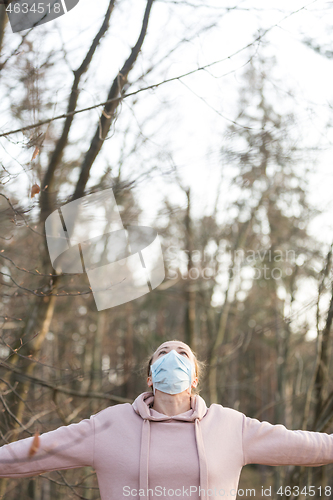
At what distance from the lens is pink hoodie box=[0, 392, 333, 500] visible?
2.05 m

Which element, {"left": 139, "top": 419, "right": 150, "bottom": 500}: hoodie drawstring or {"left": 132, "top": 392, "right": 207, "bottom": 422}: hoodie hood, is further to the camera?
{"left": 132, "top": 392, "right": 207, "bottom": 422}: hoodie hood

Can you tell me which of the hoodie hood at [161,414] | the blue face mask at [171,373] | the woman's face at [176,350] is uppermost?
the woman's face at [176,350]

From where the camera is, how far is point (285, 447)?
2145mm

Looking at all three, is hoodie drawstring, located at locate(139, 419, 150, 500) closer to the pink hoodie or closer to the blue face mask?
the pink hoodie

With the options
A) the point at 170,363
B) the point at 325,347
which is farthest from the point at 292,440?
the point at 325,347

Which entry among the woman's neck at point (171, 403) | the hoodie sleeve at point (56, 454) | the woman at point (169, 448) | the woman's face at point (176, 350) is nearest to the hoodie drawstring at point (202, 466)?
the woman at point (169, 448)

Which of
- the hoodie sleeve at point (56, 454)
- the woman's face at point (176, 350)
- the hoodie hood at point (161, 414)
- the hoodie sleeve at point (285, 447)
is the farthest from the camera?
the woman's face at point (176, 350)

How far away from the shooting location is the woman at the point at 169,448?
6.73 ft

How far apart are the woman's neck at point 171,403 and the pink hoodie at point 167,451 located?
5 cm

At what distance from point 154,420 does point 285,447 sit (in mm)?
671

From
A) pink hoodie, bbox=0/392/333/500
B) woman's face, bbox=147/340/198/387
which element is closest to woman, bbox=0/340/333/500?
Answer: pink hoodie, bbox=0/392/333/500

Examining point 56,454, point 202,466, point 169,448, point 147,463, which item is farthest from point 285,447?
point 56,454

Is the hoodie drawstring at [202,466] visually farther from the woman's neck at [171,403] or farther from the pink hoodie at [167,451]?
the woman's neck at [171,403]

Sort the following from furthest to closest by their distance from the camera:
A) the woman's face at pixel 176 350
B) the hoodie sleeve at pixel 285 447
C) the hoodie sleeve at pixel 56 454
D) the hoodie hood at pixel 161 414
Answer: the woman's face at pixel 176 350, the hoodie hood at pixel 161 414, the hoodie sleeve at pixel 285 447, the hoodie sleeve at pixel 56 454
